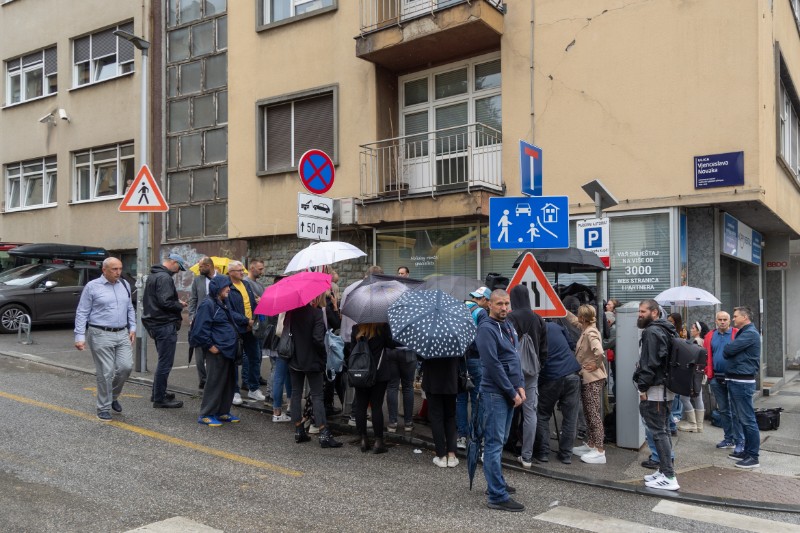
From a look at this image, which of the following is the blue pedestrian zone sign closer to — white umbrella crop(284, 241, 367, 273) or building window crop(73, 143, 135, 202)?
white umbrella crop(284, 241, 367, 273)

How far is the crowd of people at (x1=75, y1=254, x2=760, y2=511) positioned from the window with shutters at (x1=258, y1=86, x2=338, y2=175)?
6.19m

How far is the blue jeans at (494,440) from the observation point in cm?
563

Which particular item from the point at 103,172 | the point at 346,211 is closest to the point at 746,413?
the point at 346,211

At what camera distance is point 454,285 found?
8.66m

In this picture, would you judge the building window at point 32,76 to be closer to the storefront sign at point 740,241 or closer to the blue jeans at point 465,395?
the blue jeans at point 465,395

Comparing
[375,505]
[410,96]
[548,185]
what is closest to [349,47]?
[410,96]

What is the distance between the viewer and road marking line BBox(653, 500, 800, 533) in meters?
5.48

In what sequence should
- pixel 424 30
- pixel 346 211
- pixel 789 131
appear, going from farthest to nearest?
pixel 789 131, pixel 346 211, pixel 424 30

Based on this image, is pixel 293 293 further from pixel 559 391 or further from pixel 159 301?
pixel 559 391

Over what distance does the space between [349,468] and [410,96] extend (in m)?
9.48

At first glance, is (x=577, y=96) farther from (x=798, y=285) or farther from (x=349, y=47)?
(x=798, y=285)

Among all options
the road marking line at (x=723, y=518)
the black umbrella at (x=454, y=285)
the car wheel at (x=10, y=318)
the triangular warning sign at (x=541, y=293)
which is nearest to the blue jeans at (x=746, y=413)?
the road marking line at (x=723, y=518)

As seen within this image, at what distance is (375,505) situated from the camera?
18.2 ft

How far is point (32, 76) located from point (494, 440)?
2278 cm
